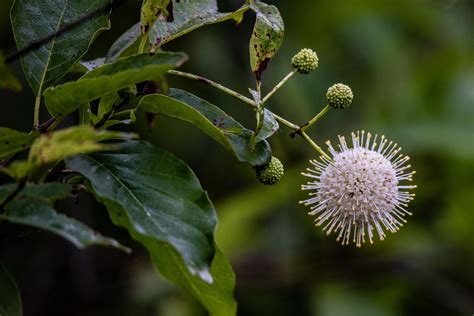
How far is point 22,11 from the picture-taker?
1.97 metres

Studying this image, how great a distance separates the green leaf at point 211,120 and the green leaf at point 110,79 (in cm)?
12

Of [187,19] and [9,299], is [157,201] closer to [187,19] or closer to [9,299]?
[9,299]

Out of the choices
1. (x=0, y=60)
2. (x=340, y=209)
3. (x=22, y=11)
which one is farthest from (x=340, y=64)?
(x=0, y=60)

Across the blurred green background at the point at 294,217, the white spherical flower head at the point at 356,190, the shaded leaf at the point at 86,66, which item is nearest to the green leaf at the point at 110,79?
the shaded leaf at the point at 86,66

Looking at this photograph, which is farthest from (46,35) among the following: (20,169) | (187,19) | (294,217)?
(294,217)

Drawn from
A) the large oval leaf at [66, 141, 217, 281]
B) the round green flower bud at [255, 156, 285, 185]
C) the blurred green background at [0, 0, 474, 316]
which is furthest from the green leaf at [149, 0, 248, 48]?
the blurred green background at [0, 0, 474, 316]

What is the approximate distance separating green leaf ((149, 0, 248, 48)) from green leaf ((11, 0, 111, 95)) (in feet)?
0.46

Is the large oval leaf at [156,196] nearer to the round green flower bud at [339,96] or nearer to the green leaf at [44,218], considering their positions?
the green leaf at [44,218]

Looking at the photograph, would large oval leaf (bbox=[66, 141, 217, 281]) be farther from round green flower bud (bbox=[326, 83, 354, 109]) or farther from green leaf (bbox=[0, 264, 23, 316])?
round green flower bud (bbox=[326, 83, 354, 109])

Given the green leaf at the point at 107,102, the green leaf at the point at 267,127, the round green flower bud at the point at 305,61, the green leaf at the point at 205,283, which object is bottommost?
the green leaf at the point at 205,283

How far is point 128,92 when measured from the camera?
5.74ft

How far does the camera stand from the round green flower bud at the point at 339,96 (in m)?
2.14

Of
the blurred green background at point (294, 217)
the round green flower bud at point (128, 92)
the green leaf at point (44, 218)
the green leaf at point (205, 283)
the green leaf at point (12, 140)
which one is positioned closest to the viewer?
the green leaf at point (44, 218)

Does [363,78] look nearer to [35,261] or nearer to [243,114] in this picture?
[243,114]
